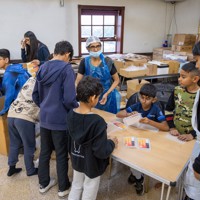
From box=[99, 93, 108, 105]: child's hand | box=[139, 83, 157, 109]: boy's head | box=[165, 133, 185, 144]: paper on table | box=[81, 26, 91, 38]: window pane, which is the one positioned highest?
box=[81, 26, 91, 38]: window pane

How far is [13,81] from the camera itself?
206 centimetres

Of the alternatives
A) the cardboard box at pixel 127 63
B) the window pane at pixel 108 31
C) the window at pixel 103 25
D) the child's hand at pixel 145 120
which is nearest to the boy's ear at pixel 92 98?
the child's hand at pixel 145 120

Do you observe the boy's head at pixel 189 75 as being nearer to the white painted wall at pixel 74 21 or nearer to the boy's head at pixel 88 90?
the boy's head at pixel 88 90

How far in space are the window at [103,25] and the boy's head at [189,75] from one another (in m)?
3.35

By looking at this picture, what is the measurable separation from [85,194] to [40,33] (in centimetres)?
359

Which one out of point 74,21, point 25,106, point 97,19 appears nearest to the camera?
point 25,106

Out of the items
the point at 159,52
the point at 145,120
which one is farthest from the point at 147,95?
the point at 159,52

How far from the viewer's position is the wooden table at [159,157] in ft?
4.02

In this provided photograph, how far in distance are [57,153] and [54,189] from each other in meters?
0.44

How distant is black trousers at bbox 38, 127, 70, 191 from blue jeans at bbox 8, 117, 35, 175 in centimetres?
25

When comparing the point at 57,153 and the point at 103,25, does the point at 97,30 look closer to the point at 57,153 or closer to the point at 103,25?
the point at 103,25

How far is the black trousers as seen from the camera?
1.69m

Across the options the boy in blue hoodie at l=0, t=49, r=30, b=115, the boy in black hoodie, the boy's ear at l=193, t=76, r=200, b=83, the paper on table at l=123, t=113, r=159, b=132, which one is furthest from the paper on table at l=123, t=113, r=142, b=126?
the boy in blue hoodie at l=0, t=49, r=30, b=115

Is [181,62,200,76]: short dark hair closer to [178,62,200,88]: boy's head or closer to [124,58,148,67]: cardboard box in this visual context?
[178,62,200,88]: boy's head
